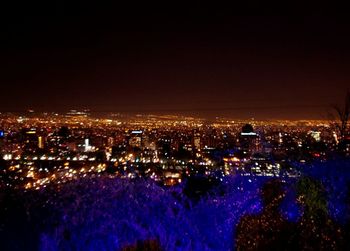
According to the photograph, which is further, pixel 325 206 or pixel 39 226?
pixel 325 206

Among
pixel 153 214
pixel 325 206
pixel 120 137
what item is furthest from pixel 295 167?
pixel 120 137

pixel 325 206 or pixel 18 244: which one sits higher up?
pixel 325 206

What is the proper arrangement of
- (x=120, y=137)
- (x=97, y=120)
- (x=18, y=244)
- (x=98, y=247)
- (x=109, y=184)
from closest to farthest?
1. (x=98, y=247)
2. (x=18, y=244)
3. (x=109, y=184)
4. (x=120, y=137)
5. (x=97, y=120)

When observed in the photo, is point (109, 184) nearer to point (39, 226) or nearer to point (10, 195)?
point (39, 226)

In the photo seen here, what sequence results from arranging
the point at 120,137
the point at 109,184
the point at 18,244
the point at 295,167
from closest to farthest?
the point at 18,244, the point at 109,184, the point at 295,167, the point at 120,137

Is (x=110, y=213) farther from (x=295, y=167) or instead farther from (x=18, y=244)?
(x=295, y=167)

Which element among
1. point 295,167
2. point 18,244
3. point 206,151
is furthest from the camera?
point 206,151

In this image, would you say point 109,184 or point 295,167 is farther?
point 295,167

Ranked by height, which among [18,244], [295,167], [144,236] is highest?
[295,167]

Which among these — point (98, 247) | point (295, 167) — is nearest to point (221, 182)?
point (295, 167)
